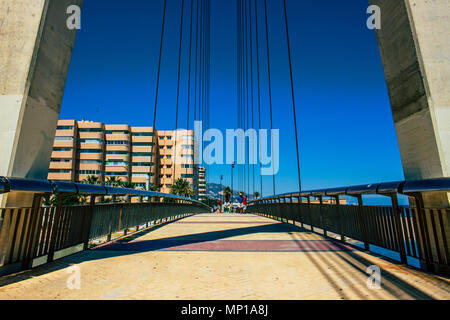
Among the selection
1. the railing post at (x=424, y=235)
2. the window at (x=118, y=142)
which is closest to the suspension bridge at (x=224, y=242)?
the railing post at (x=424, y=235)

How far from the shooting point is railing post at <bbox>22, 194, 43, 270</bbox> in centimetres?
279

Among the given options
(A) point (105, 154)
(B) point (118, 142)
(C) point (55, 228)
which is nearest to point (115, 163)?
(A) point (105, 154)

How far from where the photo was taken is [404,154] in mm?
3828

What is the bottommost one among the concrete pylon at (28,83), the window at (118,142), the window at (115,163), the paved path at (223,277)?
the paved path at (223,277)

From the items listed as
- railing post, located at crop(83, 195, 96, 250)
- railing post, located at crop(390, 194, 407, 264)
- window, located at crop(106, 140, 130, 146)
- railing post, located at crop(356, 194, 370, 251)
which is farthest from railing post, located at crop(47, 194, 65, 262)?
window, located at crop(106, 140, 130, 146)

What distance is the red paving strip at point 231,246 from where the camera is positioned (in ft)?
13.4

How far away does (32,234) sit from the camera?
111 inches

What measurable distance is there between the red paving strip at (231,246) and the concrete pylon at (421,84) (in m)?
1.83

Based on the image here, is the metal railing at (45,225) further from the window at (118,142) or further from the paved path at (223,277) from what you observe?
the window at (118,142)

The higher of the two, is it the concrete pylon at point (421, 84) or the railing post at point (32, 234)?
the concrete pylon at point (421, 84)

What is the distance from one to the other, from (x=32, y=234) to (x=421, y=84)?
5.85 m
